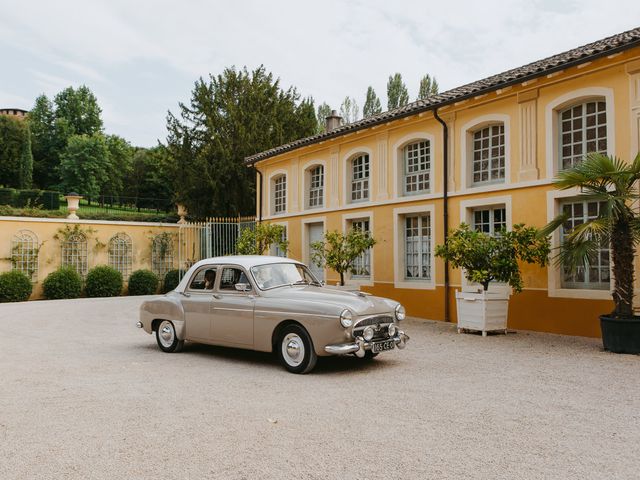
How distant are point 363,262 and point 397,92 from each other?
2358cm

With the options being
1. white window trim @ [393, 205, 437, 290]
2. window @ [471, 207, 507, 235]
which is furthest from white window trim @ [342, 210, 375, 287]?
window @ [471, 207, 507, 235]

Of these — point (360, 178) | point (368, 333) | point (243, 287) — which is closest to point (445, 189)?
point (360, 178)

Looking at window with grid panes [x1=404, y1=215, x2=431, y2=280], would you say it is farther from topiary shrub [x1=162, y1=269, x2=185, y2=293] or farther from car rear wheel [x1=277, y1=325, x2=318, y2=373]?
topiary shrub [x1=162, y1=269, x2=185, y2=293]

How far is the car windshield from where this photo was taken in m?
8.11

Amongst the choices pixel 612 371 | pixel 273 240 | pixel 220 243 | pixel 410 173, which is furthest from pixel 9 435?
pixel 220 243

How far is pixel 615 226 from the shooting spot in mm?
8789

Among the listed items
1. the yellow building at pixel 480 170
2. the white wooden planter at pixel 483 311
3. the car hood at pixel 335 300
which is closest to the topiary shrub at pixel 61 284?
the yellow building at pixel 480 170

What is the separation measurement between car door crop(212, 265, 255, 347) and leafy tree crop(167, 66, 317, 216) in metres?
19.0

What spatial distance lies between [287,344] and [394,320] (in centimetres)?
147

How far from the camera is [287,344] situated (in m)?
7.38

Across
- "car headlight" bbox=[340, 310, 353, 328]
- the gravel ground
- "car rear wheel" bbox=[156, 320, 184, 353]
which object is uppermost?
"car headlight" bbox=[340, 310, 353, 328]

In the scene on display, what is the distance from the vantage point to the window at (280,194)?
2016 cm

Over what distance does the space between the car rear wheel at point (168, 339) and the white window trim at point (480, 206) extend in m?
6.34

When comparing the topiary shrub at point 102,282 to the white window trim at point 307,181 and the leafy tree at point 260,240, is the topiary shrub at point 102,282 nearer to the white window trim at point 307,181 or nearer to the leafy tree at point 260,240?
the leafy tree at point 260,240
